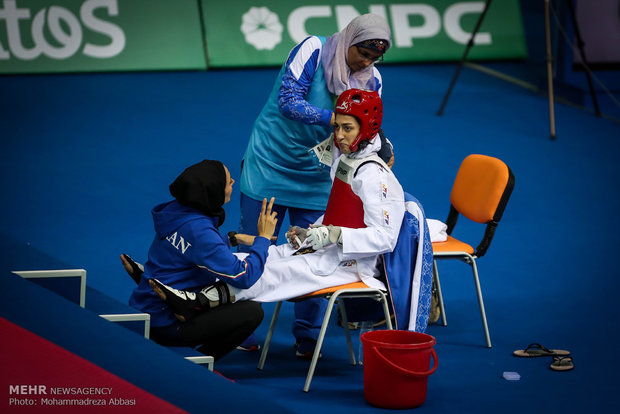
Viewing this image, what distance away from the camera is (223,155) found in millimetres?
8016

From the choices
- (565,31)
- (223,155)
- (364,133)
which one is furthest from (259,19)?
(364,133)

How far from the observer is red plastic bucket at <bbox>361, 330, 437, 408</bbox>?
388 cm

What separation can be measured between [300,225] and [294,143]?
17.4 inches

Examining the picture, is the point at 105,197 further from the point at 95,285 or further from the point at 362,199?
the point at 362,199

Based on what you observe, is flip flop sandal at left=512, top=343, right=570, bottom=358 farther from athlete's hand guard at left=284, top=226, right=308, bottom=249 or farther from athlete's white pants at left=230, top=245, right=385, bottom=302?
athlete's hand guard at left=284, top=226, right=308, bottom=249

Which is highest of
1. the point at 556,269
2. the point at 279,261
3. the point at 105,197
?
the point at 279,261

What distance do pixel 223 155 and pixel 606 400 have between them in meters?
4.64

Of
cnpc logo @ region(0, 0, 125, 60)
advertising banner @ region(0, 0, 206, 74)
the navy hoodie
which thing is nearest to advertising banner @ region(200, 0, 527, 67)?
advertising banner @ region(0, 0, 206, 74)

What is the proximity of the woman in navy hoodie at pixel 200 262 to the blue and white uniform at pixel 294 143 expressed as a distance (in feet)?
1.96

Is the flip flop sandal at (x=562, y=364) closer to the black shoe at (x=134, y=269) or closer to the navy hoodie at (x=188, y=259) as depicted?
A: the navy hoodie at (x=188, y=259)

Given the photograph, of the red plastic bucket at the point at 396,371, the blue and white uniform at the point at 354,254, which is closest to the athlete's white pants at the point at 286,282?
the blue and white uniform at the point at 354,254

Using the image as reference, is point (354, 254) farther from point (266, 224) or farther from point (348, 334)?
point (348, 334)

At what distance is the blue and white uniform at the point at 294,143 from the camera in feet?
15.1

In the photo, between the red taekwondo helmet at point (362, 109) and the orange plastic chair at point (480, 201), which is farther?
the orange plastic chair at point (480, 201)
